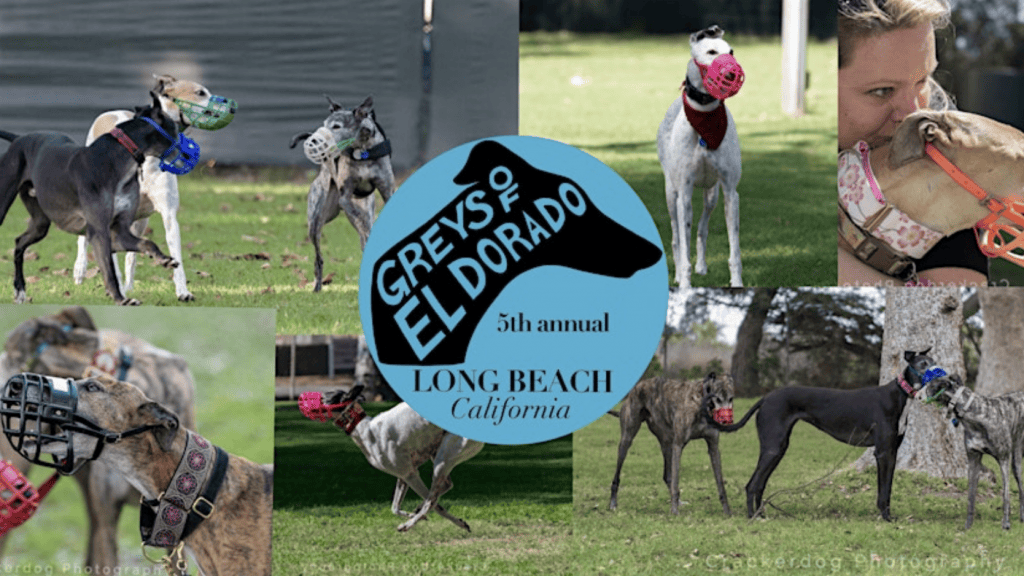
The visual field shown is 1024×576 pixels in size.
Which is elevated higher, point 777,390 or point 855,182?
point 855,182

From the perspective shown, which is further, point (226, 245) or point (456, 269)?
point (226, 245)

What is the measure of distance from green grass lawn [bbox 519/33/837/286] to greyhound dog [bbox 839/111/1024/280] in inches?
15.0

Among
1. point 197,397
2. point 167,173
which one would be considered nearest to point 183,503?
point 197,397

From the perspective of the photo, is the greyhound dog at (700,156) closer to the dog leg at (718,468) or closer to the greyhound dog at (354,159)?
the dog leg at (718,468)

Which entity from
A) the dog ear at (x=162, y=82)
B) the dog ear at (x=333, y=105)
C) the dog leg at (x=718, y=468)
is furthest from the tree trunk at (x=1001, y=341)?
the dog ear at (x=162, y=82)

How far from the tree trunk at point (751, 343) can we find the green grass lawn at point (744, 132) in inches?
5.9

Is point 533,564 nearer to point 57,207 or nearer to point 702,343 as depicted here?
point 702,343

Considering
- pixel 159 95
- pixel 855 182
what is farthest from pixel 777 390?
pixel 159 95

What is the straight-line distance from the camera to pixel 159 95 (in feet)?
31.1

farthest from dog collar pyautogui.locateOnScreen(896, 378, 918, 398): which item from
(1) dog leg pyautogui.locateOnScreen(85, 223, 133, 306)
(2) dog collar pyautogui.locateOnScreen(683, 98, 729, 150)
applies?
(1) dog leg pyautogui.locateOnScreen(85, 223, 133, 306)

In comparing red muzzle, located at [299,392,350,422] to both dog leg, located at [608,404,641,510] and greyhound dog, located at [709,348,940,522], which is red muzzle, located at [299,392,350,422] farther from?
greyhound dog, located at [709,348,940,522]

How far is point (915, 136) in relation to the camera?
972 centimetres

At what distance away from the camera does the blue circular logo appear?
9242mm

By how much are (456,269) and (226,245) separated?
6.82ft
